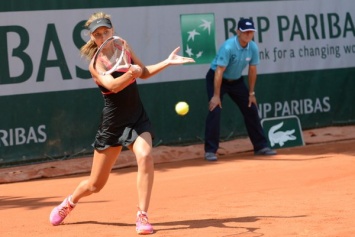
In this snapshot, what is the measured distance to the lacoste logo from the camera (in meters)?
12.5

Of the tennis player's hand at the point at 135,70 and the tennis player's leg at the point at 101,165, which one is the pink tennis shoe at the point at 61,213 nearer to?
the tennis player's leg at the point at 101,165

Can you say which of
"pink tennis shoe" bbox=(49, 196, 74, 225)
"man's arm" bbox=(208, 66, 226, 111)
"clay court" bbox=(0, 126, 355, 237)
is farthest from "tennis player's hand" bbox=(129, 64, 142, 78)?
"man's arm" bbox=(208, 66, 226, 111)

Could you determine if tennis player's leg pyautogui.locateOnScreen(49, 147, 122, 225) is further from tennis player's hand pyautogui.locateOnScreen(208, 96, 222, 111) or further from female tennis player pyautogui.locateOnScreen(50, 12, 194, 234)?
tennis player's hand pyautogui.locateOnScreen(208, 96, 222, 111)

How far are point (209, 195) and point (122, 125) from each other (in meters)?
2.05

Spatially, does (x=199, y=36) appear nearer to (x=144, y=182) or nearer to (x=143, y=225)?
(x=144, y=182)

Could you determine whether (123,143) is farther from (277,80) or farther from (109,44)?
(277,80)

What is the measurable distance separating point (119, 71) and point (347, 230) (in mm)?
2052

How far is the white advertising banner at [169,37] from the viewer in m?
11.0

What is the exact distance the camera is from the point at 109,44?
6.78m

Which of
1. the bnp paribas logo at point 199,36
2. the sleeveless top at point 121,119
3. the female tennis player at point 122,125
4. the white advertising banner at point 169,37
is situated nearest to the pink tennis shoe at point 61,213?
the female tennis player at point 122,125

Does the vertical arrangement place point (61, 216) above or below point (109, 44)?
below

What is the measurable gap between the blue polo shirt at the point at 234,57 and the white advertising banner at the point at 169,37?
1.18 m

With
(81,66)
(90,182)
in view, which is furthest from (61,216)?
(81,66)

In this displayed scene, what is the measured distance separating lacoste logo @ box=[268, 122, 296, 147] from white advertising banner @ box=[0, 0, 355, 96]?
89cm
